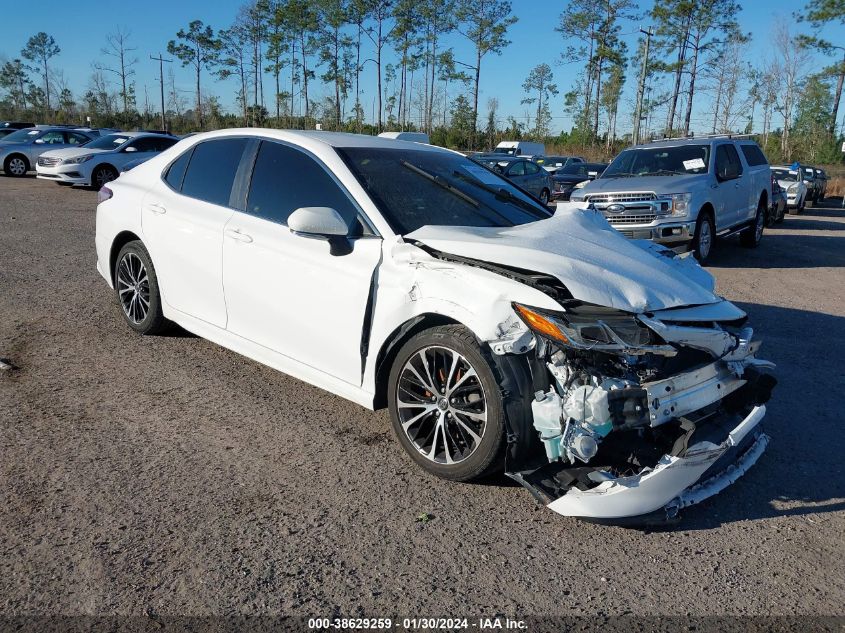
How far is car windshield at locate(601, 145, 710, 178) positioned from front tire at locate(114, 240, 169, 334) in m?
8.54

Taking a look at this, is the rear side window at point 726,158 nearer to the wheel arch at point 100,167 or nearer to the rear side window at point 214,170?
the rear side window at point 214,170

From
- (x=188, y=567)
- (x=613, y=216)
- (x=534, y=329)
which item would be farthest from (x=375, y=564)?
(x=613, y=216)

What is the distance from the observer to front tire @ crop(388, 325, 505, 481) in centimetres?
333

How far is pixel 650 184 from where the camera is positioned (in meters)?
10.9

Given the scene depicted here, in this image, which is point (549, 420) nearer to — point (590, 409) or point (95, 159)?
point (590, 409)

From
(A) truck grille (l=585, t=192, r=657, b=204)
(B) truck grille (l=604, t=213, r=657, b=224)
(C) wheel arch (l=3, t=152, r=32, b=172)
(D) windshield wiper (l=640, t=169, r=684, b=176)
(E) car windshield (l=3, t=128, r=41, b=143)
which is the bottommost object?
(C) wheel arch (l=3, t=152, r=32, b=172)

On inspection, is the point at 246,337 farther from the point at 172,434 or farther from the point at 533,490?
the point at 533,490

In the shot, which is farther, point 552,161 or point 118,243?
point 552,161

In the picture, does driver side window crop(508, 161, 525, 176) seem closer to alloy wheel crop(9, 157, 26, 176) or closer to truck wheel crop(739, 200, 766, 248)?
truck wheel crop(739, 200, 766, 248)

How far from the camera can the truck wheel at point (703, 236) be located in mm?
10812

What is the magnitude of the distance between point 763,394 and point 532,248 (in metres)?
1.46

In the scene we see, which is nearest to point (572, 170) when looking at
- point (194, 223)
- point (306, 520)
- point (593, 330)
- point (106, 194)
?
point (106, 194)

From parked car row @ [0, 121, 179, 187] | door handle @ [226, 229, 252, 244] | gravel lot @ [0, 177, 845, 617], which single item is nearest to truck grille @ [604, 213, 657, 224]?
gravel lot @ [0, 177, 845, 617]

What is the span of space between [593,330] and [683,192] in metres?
8.11
